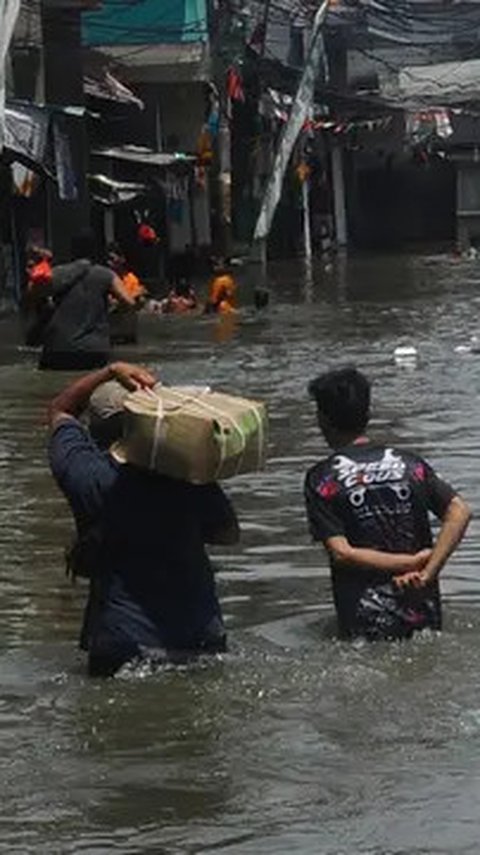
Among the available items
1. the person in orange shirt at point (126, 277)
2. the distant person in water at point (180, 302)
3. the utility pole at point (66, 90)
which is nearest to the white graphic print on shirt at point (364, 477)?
the person in orange shirt at point (126, 277)

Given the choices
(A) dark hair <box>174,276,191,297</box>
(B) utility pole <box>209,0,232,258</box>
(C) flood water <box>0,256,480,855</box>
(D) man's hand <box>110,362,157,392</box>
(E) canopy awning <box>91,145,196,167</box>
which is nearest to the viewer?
(C) flood water <box>0,256,480,855</box>

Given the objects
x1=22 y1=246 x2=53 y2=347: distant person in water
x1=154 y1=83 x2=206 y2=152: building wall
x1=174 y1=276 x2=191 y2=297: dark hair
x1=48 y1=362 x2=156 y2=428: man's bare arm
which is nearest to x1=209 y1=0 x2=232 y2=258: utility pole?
x1=154 y1=83 x2=206 y2=152: building wall

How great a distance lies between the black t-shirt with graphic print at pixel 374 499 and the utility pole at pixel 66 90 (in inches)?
974

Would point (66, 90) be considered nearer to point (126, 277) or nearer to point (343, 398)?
point (126, 277)

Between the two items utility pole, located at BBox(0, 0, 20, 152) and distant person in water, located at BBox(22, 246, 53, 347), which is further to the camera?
utility pole, located at BBox(0, 0, 20, 152)

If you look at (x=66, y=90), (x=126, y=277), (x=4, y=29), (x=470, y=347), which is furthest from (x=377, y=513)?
(x=66, y=90)

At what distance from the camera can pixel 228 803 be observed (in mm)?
6645

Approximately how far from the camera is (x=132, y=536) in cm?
781

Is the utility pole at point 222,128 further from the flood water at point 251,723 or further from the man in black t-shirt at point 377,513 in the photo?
the man in black t-shirt at point 377,513

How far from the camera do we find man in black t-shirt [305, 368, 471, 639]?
8.14 meters

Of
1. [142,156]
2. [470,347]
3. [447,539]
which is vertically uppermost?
[447,539]

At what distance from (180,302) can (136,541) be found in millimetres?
24749

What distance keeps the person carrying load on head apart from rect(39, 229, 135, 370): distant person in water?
11.4 meters

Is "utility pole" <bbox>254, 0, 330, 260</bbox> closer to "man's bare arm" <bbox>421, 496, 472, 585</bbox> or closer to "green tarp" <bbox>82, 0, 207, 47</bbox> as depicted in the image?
"green tarp" <bbox>82, 0, 207, 47</bbox>
